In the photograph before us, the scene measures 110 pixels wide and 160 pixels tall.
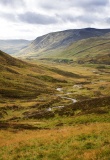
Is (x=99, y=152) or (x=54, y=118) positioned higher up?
(x=99, y=152)

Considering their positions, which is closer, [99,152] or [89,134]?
[99,152]

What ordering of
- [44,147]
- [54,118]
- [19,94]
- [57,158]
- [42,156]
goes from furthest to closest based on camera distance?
1. [19,94]
2. [54,118]
3. [44,147]
4. [42,156]
5. [57,158]

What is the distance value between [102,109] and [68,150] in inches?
1202

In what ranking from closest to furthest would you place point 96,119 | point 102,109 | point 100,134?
point 100,134 → point 96,119 → point 102,109

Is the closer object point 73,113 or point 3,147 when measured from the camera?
point 3,147

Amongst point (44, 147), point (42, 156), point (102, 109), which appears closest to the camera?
point (42, 156)

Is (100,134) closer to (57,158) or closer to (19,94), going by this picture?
(57,158)

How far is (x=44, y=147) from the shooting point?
25.0m

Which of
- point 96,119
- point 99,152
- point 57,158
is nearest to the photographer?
point 99,152

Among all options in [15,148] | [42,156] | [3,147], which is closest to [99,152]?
[42,156]

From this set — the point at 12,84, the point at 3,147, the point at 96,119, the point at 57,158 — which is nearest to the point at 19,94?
the point at 12,84

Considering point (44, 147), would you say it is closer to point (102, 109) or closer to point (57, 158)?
point (57, 158)

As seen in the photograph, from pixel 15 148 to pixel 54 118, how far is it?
2933 cm

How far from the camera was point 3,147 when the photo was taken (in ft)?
91.6
